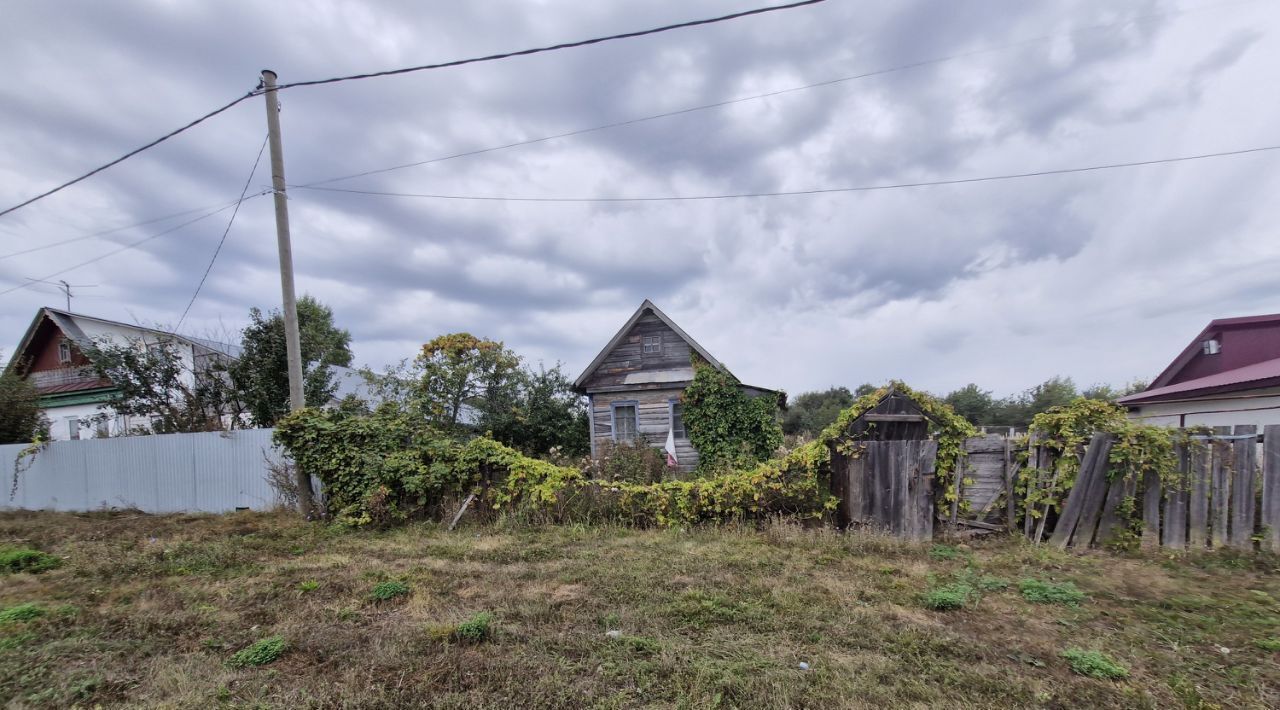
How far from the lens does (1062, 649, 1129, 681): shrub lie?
126 inches

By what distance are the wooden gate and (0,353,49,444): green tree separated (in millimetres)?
22933

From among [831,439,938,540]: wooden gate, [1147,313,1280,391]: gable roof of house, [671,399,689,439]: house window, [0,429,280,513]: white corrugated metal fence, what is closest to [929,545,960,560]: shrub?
[831,439,938,540]: wooden gate

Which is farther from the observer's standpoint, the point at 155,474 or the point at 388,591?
the point at 155,474

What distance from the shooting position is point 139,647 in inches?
155

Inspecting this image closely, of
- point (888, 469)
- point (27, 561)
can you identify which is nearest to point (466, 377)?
point (27, 561)

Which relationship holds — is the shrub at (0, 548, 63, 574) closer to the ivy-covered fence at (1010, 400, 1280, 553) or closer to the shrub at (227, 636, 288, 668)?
the shrub at (227, 636, 288, 668)

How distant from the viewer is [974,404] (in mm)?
31828

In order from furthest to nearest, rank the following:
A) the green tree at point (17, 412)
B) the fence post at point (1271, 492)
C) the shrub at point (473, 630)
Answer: the green tree at point (17, 412) → the fence post at point (1271, 492) → the shrub at point (473, 630)

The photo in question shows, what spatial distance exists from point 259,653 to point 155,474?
11.3 metres

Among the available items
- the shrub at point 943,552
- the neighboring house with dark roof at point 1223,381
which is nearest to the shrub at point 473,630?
the shrub at point 943,552

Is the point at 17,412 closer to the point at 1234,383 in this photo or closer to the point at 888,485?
the point at 888,485

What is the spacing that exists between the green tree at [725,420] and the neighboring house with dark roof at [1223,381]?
776cm

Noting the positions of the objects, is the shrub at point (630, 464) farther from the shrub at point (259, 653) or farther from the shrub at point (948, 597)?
the shrub at point (259, 653)

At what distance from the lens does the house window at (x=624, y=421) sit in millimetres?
15828
